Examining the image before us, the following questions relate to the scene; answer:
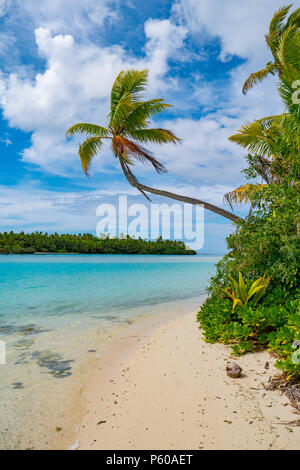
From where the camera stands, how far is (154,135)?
37.1ft

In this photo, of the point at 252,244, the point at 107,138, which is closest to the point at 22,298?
the point at 107,138

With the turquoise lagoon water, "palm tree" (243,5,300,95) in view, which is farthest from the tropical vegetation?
"palm tree" (243,5,300,95)

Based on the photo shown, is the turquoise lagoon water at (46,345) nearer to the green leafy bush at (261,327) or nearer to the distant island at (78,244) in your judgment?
the green leafy bush at (261,327)

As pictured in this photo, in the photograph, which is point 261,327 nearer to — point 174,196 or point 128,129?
point 174,196

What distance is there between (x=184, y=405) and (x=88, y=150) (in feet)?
34.0

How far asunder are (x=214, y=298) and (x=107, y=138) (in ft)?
25.5

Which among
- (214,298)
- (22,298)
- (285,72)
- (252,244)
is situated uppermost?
(285,72)

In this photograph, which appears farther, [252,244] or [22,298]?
[22,298]

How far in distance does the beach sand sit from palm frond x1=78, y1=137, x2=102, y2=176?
875 cm

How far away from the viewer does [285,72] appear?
6672 mm

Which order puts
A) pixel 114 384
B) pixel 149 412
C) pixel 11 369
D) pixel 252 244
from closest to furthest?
1. pixel 149 412
2. pixel 114 384
3. pixel 11 369
4. pixel 252 244

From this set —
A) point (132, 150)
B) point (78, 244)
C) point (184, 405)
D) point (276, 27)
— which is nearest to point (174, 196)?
point (132, 150)

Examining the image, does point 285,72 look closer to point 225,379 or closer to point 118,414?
point 225,379
